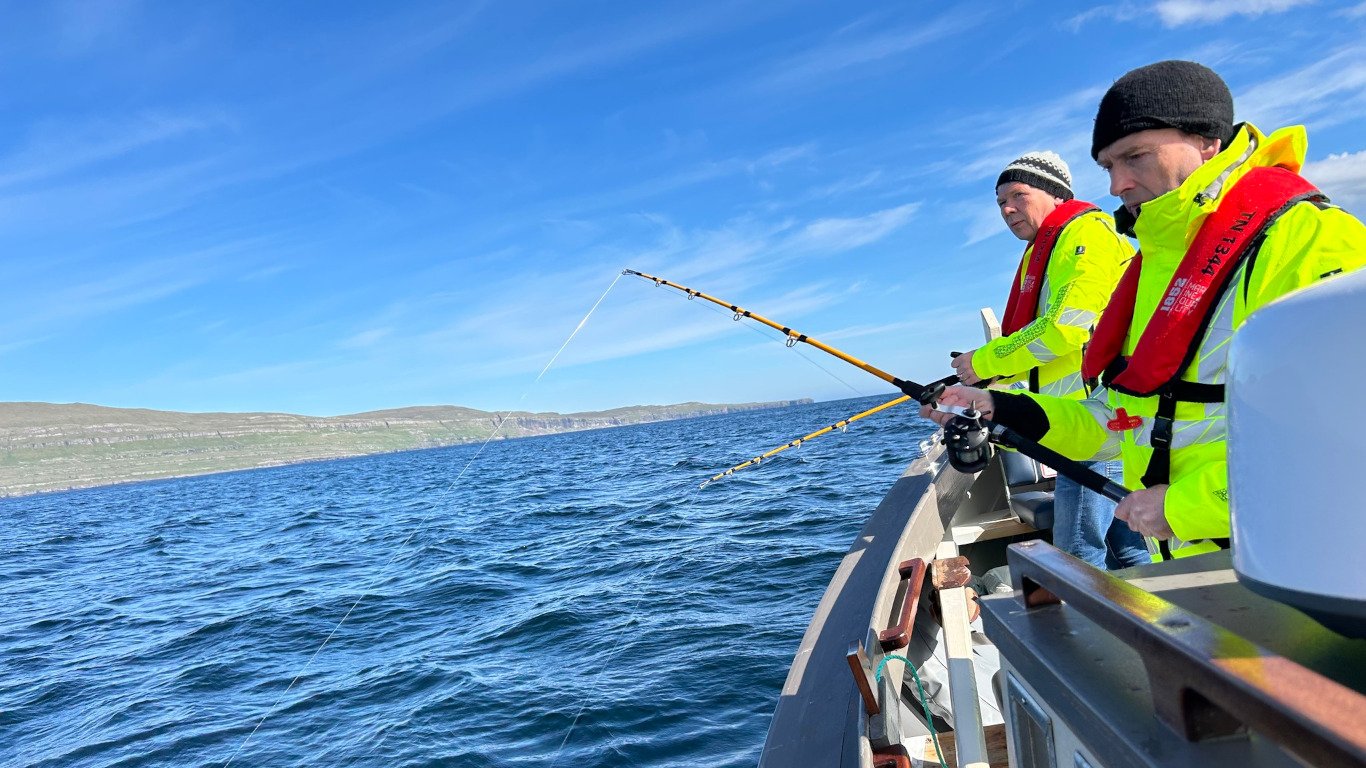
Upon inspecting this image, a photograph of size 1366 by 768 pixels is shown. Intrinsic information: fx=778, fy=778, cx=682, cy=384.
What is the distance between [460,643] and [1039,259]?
22.3 feet

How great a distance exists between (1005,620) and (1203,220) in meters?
1.21

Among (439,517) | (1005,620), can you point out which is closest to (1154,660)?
(1005,620)

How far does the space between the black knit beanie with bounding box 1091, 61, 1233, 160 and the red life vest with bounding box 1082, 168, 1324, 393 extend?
0.58 ft

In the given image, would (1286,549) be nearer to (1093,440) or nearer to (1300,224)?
(1300,224)

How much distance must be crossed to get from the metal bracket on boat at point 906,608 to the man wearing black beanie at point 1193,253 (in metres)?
1.29

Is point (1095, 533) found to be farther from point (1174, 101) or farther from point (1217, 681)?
point (1217, 681)

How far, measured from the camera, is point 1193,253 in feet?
6.13

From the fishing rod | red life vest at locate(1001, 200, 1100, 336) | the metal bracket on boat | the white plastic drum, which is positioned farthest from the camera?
red life vest at locate(1001, 200, 1100, 336)

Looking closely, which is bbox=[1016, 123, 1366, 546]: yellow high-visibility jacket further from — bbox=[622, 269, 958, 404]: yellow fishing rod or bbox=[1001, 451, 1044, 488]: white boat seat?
bbox=[1001, 451, 1044, 488]: white boat seat

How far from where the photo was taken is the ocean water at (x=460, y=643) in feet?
19.1

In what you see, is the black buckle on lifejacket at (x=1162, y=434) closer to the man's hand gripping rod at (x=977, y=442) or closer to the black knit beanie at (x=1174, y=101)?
the man's hand gripping rod at (x=977, y=442)

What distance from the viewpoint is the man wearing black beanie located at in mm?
1609

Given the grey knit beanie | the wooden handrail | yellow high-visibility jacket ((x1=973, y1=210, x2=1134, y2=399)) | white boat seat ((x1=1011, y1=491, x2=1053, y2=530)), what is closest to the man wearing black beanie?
the wooden handrail

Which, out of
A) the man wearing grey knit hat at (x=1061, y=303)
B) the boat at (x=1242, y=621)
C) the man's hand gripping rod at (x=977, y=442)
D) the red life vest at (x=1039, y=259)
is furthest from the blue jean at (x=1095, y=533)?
the boat at (x=1242, y=621)
